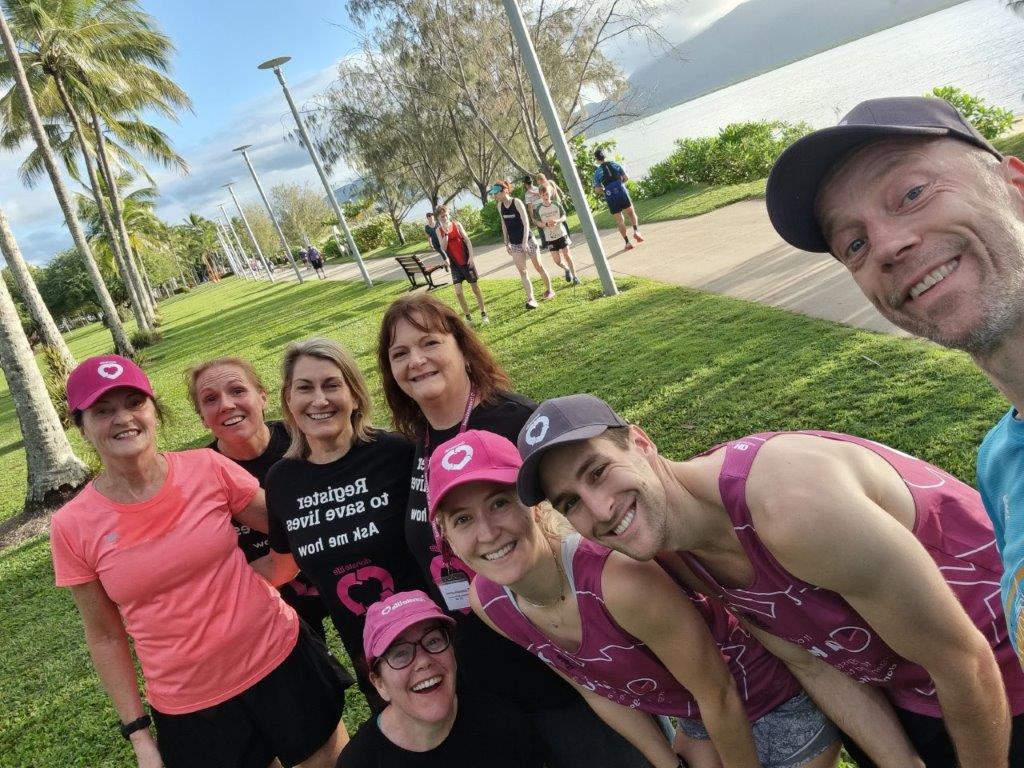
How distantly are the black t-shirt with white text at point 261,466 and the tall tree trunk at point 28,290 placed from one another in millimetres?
9042

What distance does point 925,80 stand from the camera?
69.4 ft

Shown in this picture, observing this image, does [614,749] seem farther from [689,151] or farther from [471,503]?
[689,151]

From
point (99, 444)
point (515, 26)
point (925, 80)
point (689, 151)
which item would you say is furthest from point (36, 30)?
point (925, 80)

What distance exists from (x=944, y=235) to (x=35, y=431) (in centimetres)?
1048

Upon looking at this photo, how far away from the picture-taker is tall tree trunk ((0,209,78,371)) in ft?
32.1

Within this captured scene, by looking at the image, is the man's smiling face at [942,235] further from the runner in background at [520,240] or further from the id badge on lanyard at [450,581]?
the runner in background at [520,240]

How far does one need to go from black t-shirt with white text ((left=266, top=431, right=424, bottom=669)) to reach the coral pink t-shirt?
26cm

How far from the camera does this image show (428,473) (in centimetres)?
210

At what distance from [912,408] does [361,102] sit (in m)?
29.1

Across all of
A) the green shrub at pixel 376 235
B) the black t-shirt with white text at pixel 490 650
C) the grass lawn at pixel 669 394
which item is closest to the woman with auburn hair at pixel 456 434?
the black t-shirt with white text at pixel 490 650

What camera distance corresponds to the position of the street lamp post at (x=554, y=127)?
8992 millimetres

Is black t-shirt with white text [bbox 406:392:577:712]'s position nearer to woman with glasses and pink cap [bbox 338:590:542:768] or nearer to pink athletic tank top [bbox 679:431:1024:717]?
woman with glasses and pink cap [bbox 338:590:542:768]

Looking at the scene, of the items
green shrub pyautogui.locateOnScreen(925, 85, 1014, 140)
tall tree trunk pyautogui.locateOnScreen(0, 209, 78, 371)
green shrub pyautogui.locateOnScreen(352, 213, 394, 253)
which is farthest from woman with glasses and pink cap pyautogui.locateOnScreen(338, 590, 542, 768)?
green shrub pyautogui.locateOnScreen(352, 213, 394, 253)

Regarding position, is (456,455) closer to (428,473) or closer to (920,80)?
(428,473)
